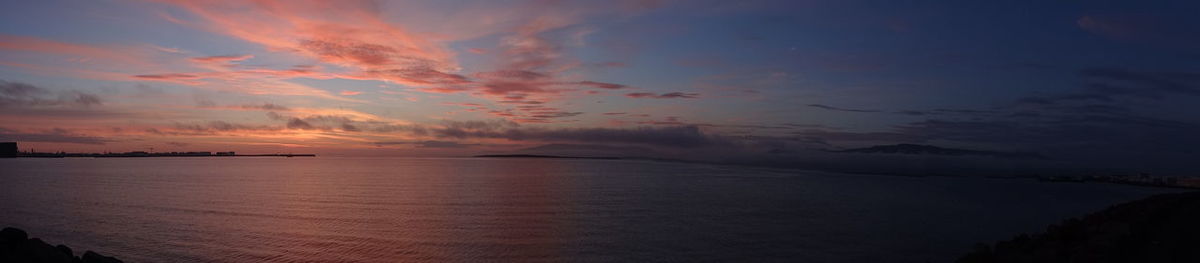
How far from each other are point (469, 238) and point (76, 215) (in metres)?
30.9

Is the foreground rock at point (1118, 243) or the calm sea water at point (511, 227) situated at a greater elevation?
the foreground rock at point (1118, 243)

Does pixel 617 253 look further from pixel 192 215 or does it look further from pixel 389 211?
pixel 192 215

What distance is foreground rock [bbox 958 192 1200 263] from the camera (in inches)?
707

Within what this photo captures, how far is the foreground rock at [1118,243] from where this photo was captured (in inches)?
707

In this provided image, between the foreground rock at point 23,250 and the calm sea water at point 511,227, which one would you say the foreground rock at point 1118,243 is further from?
the foreground rock at point 23,250

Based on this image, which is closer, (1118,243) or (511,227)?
(1118,243)

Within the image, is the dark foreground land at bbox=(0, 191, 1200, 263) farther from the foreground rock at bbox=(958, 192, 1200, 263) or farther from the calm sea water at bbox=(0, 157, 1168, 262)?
the calm sea water at bbox=(0, 157, 1168, 262)

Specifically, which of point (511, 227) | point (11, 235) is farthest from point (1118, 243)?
point (11, 235)

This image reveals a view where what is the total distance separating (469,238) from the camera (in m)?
31.7

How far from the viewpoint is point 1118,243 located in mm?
19875

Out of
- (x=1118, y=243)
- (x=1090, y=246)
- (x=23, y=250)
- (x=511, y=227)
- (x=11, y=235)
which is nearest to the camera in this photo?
(x=23, y=250)

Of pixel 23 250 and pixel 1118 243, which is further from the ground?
pixel 23 250

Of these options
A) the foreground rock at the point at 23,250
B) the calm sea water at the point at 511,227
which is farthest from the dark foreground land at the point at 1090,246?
the calm sea water at the point at 511,227

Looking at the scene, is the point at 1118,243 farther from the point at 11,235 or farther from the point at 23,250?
the point at 11,235
